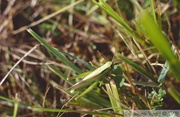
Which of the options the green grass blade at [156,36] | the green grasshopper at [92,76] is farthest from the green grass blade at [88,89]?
the green grass blade at [156,36]

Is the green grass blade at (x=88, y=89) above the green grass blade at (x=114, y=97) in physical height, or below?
above

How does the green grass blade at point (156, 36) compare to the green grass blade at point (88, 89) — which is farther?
the green grass blade at point (88, 89)

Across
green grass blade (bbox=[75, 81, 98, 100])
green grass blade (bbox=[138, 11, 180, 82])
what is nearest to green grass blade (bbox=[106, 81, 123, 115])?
green grass blade (bbox=[75, 81, 98, 100])

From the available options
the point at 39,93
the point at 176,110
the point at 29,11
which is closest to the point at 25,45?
the point at 29,11

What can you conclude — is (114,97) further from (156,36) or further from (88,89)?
(156,36)

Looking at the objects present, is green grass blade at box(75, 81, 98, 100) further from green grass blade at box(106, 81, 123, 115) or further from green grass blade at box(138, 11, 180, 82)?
green grass blade at box(138, 11, 180, 82)

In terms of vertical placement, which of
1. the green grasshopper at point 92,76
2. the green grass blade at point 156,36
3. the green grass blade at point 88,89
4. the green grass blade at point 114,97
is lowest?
the green grass blade at point 114,97

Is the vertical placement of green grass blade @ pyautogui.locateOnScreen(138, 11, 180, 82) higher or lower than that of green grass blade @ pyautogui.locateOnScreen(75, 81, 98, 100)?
higher

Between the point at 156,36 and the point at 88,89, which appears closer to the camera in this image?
the point at 156,36

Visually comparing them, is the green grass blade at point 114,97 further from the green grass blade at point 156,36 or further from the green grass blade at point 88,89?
the green grass blade at point 156,36

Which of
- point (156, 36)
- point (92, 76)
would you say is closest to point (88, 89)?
point (92, 76)

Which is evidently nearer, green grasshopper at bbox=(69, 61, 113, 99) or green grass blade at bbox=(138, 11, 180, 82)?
green grass blade at bbox=(138, 11, 180, 82)
